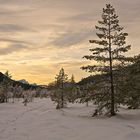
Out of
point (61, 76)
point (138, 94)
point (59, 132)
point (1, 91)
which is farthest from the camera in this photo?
point (1, 91)

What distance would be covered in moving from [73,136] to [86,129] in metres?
3.48

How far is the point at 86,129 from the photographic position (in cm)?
2661

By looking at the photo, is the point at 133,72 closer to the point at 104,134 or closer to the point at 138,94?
the point at 138,94

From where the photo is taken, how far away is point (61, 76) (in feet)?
267

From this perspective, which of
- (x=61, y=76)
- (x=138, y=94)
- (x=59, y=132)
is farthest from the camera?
(x=61, y=76)

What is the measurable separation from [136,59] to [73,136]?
56.5ft

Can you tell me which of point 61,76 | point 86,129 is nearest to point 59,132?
point 86,129

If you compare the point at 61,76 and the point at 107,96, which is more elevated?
the point at 61,76

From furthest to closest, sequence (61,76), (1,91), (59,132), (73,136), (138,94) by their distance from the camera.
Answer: (1,91) < (61,76) < (138,94) < (59,132) < (73,136)

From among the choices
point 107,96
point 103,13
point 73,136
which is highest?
point 103,13

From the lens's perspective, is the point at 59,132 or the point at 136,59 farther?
the point at 136,59

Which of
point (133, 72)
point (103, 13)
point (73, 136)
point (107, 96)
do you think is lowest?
point (73, 136)

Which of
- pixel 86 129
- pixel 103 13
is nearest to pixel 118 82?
pixel 103 13

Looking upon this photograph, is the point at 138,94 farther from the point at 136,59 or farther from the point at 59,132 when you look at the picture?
the point at 59,132
